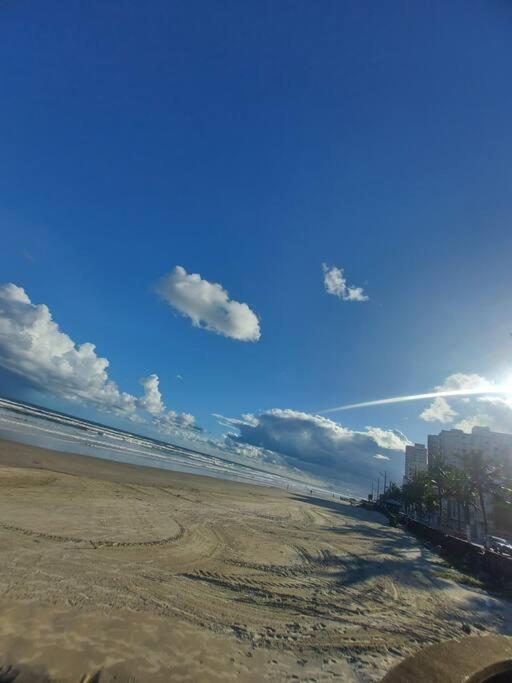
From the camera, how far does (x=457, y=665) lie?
612 centimetres

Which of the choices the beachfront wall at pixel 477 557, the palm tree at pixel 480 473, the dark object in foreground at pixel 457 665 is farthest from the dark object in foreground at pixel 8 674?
the palm tree at pixel 480 473

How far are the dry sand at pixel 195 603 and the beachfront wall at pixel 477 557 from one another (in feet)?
10.2

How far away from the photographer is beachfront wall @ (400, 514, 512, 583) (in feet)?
48.2

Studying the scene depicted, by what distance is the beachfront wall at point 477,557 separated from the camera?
14.7 metres

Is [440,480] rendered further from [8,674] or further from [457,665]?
[8,674]

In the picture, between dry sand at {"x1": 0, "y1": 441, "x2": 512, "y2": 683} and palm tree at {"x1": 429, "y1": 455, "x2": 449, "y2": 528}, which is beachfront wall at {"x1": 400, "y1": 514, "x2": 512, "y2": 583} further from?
palm tree at {"x1": 429, "y1": 455, "x2": 449, "y2": 528}

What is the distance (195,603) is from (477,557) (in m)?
16.7

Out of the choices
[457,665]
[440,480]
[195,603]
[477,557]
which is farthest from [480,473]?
[195,603]

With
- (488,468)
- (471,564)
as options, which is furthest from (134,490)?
(488,468)

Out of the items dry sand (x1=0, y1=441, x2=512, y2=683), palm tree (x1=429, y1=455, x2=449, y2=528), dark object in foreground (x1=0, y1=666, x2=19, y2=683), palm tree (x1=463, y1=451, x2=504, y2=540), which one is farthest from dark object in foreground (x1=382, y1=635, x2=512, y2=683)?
palm tree (x1=429, y1=455, x2=449, y2=528)

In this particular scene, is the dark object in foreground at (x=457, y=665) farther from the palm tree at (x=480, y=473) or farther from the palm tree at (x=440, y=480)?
the palm tree at (x=440, y=480)

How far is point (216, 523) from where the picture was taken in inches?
616

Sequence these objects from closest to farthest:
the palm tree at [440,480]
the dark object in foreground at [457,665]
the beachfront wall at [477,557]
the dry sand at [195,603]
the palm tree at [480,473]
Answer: the dry sand at [195,603] < the dark object in foreground at [457,665] < the beachfront wall at [477,557] < the palm tree at [480,473] < the palm tree at [440,480]

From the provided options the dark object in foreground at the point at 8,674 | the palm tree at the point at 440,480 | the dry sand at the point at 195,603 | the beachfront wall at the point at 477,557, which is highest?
the palm tree at the point at 440,480
